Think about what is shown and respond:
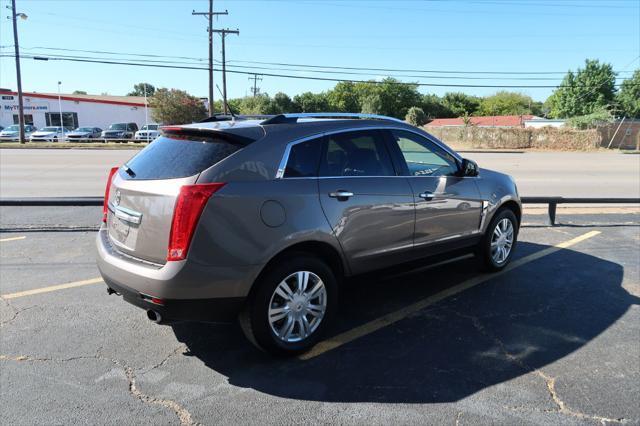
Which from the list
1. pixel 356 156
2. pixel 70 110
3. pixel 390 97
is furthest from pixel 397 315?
pixel 390 97

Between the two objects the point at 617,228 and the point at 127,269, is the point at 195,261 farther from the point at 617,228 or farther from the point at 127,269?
the point at 617,228

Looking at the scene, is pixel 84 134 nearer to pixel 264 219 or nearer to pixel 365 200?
pixel 365 200

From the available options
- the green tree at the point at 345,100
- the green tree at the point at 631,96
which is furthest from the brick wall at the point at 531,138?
the green tree at the point at 345,100

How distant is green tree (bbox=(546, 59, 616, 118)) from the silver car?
79.5 m

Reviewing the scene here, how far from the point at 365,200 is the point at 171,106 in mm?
52377

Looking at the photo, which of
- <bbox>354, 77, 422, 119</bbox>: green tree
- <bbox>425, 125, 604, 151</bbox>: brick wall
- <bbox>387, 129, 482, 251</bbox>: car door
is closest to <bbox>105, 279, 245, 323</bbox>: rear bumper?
<bbox>387, 129, 482, 251</bbox>: car door

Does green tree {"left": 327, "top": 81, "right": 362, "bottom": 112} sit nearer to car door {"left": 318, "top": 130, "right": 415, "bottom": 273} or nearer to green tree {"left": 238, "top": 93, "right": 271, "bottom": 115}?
green tree {"left": 238, "top": 93, "right": 271, "bottom": 115}

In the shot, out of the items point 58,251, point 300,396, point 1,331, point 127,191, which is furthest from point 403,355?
point 58,251

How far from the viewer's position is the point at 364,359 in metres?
3.64

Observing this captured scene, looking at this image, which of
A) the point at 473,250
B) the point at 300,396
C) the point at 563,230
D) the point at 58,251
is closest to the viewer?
the point at 300,396

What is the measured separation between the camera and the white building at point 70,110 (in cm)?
5697

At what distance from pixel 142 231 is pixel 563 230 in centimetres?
693

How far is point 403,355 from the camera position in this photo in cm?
371

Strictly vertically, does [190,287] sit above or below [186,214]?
below
